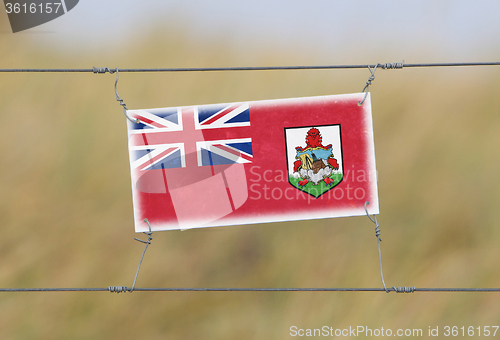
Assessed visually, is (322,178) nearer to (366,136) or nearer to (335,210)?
(335,210)

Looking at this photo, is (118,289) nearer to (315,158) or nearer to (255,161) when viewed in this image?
(255,161)

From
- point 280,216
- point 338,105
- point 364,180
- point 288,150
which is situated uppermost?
point 338,105

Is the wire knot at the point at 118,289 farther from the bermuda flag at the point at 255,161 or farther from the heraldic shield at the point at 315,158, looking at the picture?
the heraldic shield at the point at 315,158

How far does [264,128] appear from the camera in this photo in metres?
1.93

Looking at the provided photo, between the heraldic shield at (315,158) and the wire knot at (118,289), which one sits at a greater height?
the heraldic shield at (315,158)

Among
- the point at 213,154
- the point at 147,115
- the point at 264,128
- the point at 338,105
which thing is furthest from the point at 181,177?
the point at 338,105

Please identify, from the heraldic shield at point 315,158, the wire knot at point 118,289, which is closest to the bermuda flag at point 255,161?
the heraldic shield at point 315,158

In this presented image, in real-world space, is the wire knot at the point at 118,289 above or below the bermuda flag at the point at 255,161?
below

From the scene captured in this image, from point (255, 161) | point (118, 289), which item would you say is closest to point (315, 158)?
point (255, 161)

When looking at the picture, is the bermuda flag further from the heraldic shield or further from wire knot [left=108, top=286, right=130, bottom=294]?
wire knot [left=108, top=286, right=130, bottom=294]

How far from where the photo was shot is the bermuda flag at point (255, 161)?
1919 millimetres

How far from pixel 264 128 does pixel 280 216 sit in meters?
0.43

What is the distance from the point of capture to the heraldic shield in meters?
1.92

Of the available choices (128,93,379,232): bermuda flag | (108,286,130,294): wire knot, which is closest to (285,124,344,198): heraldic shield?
(128,93,379,232): bermuda flag
